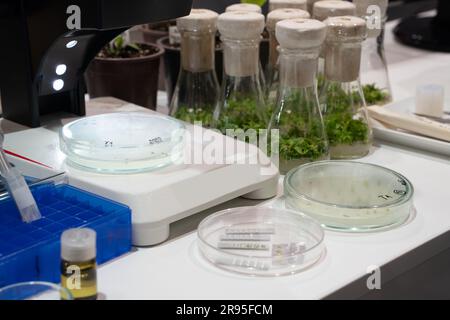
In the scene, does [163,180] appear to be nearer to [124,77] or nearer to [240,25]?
[240,25]

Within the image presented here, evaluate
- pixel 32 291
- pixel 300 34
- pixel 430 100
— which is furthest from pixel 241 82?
pixel 32 291

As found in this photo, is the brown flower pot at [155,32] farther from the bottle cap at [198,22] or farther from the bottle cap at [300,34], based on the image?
the bottle cap at [300,34]

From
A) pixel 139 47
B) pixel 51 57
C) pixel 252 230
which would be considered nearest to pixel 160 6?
pixel 51 57

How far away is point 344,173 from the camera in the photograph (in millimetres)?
984

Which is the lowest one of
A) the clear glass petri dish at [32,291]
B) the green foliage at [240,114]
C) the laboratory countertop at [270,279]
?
the laboratory countertop at [270,279]

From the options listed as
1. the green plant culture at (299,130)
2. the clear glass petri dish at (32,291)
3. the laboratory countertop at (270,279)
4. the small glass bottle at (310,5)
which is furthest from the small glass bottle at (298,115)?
the clear glass petri dish at (32,291)

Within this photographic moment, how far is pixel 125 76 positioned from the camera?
1.19 metres

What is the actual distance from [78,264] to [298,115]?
41 centimetres

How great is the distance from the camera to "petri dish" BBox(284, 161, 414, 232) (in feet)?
2.89

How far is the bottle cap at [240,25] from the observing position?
3.31 ft

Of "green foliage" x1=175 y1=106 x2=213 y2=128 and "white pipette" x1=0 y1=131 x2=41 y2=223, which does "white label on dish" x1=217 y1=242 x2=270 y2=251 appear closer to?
"white pipette" x1=0 y1=131 x2=41 y2=223

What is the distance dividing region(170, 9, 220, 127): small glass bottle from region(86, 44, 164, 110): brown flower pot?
0.08 meters

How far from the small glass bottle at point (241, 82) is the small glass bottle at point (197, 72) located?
48 millimetres

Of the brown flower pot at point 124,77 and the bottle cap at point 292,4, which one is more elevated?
the bottle cap at point 292,4
